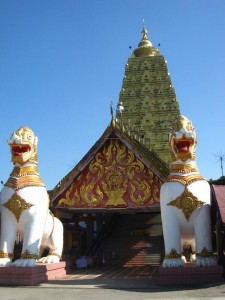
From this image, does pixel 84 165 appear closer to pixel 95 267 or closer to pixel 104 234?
pixel 95 267

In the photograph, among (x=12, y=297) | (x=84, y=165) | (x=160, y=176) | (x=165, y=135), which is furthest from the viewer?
(x=165, y=135)

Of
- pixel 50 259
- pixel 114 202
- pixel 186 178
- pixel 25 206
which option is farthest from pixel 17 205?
pixel 186 178

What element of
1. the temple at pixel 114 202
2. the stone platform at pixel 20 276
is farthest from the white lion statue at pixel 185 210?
the stone platform at pixel 20 276

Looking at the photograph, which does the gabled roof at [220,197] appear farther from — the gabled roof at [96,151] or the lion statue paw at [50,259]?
the lion statue paw at [50,259]

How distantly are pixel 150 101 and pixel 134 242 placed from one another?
1615 centimetres

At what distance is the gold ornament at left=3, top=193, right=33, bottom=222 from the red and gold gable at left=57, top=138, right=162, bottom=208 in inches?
114

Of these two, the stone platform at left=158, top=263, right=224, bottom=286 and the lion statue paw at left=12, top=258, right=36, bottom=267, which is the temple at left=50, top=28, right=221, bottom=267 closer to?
the lion statue paw at left=12, top=258, right=36, bottom=267

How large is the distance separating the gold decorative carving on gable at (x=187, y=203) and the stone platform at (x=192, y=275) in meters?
1.21

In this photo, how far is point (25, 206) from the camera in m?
9.87

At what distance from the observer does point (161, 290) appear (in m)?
8.34

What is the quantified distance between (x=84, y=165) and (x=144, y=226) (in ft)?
24.9

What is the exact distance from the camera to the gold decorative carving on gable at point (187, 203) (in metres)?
9.36

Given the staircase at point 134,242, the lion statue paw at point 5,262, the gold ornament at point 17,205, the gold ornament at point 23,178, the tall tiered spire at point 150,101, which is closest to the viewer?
the lion statue paw at point 5,262

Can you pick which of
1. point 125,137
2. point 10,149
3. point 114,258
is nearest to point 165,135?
point 114,258
